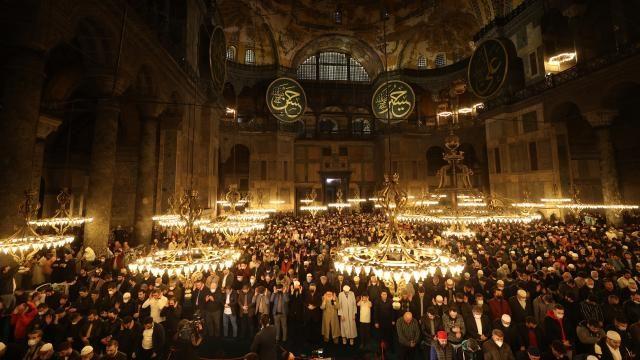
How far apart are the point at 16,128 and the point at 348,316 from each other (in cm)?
635

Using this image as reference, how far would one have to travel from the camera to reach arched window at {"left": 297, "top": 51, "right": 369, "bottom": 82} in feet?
76.6

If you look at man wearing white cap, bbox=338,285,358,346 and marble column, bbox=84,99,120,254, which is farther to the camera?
marble column, bbox=84,99,120,254

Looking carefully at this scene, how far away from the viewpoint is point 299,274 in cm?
716

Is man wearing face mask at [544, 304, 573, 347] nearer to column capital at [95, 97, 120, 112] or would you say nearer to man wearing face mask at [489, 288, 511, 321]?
man wearing face mask at [489, 288, 511, 321]

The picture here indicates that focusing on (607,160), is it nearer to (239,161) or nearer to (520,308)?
(520,308)

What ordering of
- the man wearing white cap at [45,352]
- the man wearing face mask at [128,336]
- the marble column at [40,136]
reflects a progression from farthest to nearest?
1. the marble column at [40,136]
2. the man wearing face mask at [128,336]
3. the man wearing white cap at [45,352]

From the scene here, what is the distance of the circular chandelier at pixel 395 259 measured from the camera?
307cm

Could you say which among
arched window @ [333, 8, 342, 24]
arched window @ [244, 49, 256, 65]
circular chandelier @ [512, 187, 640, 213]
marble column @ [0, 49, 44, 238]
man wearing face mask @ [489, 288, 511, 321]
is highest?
arched window @ [333, 8, 342, 24]

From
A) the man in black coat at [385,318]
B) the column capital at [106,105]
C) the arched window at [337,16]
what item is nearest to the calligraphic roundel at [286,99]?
the column capital at [106,105]

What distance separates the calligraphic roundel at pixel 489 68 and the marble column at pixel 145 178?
1100 centimetres

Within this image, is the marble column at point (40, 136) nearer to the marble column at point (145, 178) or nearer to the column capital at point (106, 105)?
the marble column at point (145, 178)

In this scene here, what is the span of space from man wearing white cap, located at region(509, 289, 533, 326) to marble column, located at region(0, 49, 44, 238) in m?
8.16

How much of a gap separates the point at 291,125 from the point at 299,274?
589 inches

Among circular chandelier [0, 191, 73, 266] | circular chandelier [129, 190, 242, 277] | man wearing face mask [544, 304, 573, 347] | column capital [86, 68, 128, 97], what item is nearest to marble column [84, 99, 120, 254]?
column capital [86, 68, 128, 97]
